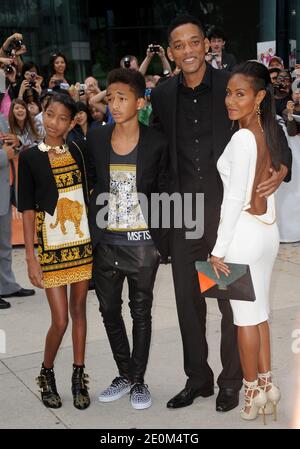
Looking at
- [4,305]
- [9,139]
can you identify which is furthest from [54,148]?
[4,305]

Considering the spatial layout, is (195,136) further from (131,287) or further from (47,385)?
(47,385)

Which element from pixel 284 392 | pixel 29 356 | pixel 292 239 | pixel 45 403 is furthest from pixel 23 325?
pixel 292 239

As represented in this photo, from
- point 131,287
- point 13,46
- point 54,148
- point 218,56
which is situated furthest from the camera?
point 13,46

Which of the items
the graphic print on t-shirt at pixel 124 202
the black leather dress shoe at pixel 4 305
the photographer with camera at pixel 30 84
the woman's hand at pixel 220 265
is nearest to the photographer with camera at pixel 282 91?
the photographer with camera at pixel 30 84

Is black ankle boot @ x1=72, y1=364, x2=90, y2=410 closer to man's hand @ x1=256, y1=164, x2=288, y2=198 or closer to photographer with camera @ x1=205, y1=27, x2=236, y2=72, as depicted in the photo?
man's hand @ x1=256, y1=164, x2=288, y2=198

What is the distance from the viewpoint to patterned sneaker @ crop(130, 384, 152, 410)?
3717mm

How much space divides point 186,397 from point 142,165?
1.32m

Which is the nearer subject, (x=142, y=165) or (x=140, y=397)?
(x=142, y=165)

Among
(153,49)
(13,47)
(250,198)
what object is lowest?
(250,198)

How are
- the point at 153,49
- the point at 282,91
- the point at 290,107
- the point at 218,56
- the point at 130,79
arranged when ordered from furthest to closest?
the point at 218,56
the point at 153,49
the point at 282,91
the point at 290,107
the point at 130,79

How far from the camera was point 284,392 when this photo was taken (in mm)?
3863

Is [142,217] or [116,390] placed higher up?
[142,217]

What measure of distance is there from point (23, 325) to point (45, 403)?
159 centimetres

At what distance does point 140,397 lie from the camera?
373 centimetres
